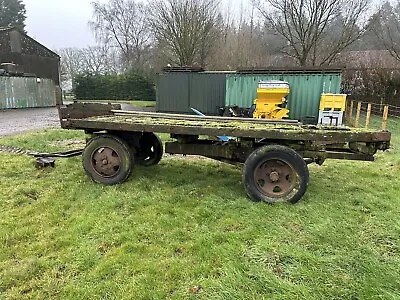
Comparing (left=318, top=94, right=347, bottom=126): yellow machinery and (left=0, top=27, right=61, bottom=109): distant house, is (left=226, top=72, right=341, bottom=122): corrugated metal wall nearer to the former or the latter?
(left=318, top=94, right=347, bottom=126): yellow machinery

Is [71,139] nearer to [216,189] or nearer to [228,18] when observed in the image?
[216,189]

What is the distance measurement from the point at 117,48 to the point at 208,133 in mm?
42787

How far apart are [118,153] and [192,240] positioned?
2139mm

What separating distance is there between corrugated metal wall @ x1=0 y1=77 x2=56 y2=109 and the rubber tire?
1861 centimetres

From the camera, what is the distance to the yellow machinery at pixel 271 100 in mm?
11023

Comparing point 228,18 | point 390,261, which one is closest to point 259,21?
point 228,18

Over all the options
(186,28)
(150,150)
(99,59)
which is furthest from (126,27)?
(150,150)

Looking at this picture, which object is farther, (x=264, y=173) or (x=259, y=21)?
(x=259, y=21)

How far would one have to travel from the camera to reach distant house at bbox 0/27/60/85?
27.4 meters

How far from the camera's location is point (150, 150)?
244 inches

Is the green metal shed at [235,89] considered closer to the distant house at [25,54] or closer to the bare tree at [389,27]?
the bare tree at [389,27]

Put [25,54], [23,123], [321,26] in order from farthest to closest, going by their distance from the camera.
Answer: [25,54] < [321,26] < [23,123]

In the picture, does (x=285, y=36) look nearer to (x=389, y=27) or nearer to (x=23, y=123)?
(x=389, y=27)

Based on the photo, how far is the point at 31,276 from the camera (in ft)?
9.25
